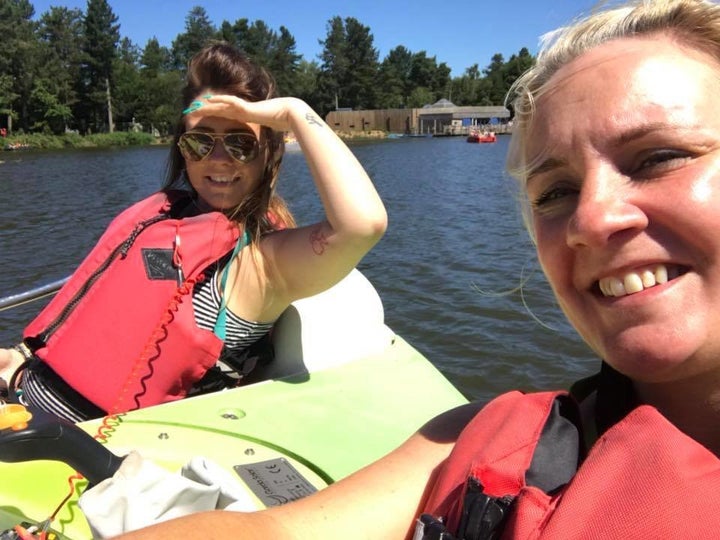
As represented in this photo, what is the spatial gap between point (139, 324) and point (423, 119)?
72306 mm

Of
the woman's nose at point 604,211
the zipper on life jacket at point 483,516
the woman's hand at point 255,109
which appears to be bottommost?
the zipper on life jacket at point 483,516

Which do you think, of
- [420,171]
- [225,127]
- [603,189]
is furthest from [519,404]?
[420,171]

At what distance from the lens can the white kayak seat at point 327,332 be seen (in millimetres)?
2707

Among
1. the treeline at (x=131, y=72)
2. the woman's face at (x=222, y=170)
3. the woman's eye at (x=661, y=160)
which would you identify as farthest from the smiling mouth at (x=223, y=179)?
the treeline at (x=131, y=72)

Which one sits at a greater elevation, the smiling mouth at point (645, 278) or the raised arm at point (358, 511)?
the smiling mouth at point (645, 278)

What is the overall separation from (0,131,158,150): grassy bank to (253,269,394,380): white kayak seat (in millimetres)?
49074

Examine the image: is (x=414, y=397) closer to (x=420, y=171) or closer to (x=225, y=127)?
(x=225, y=127)

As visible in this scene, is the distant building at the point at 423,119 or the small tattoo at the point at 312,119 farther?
the distant building at the point at 423,119

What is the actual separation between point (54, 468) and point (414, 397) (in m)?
1.24

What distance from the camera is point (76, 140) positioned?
51.0 meters

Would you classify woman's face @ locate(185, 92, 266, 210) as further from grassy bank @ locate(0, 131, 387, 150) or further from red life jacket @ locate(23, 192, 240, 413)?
grassy bank @ locate(0, 131, 387, 150)

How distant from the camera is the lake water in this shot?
559 centimetres

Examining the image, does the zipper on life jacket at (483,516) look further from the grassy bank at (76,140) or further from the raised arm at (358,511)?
the grassy bank at (76,140)

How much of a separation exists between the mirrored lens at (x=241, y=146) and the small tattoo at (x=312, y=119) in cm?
28
